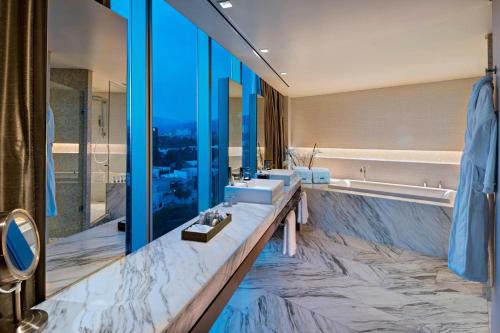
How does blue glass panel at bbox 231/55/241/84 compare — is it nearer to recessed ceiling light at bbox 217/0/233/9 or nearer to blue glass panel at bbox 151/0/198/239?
blue glass panel at bbox 151/0/198/239

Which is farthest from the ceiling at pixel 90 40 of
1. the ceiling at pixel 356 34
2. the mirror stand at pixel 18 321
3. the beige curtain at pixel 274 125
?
the beige curtain at pixel 274 125

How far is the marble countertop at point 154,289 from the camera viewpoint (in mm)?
941

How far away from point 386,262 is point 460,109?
2621mm

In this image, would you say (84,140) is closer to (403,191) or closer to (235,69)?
(235,69)

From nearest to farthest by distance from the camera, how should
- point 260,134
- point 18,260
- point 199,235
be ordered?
point 18,260 → point 199,235 → point 260,134

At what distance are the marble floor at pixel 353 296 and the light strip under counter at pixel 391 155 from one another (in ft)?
5.88

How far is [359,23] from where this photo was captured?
2.21m

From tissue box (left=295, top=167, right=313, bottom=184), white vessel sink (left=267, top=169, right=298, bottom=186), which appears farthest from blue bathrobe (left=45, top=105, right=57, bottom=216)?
tissue box (left=295, top=167, right=313, bottom=184)

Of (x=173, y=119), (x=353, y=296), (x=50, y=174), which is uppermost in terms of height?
(x=173, y=119)

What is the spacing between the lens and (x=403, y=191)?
4.45 meters

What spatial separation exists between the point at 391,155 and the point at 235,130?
3.25 m

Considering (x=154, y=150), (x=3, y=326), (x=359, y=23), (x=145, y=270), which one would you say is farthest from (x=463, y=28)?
(x=3, y=326)

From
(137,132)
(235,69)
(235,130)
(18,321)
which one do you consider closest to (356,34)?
(235,69)

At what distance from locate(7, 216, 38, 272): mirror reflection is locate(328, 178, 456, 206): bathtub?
3.98m
